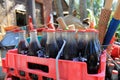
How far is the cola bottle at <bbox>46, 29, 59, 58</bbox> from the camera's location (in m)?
0.68

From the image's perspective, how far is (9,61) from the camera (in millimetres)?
783

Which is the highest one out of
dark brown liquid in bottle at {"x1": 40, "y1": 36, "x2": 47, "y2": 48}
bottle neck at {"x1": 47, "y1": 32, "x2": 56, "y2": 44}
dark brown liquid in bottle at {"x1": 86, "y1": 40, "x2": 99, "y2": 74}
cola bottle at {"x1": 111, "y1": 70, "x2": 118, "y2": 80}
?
bottle neck at {"x1": 47, "y1": 32, "x2": 56, "y2": 44}

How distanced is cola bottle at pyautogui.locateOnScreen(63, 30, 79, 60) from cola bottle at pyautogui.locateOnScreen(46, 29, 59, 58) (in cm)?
4

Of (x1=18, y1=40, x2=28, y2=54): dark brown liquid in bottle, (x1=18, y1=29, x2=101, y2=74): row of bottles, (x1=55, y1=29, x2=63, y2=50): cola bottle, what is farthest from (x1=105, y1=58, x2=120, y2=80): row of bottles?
(x1=18, y1=40, x2=28, y2=54): dark brown liquid in bottle

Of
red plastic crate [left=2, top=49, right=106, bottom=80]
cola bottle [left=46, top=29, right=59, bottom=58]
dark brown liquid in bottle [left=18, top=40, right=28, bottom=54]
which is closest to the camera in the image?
red plastic crate [left=2, top=49, right=106, bottom=80]

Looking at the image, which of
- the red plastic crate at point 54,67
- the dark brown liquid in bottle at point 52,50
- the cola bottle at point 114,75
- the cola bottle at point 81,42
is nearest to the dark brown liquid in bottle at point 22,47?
the red plastic crate at point 54,67

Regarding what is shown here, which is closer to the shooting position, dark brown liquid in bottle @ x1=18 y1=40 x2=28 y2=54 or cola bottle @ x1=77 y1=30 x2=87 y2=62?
cola bottle @ x1=77 y1=30 x2=87 y2=62

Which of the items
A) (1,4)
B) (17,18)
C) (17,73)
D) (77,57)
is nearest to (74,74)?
(77,57)

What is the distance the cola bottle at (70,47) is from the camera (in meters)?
0.64

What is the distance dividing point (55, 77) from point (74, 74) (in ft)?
0.24

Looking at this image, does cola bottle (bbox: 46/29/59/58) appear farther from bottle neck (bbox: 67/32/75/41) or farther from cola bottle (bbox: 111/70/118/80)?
cola bottle (bbox: 111/70/118/80)

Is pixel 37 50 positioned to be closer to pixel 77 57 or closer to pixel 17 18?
pixel 77 57

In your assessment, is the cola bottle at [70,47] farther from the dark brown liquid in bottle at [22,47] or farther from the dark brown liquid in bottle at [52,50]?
the dark brown liquid in bottle at [22,47]

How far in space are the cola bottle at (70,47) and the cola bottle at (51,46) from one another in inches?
1.7
